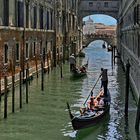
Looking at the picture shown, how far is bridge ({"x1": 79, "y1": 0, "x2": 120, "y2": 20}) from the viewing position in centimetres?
5962

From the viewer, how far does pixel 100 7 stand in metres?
59.9

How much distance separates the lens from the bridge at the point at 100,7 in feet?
196

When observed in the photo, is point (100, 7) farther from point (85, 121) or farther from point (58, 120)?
Answer: point (85, 121)

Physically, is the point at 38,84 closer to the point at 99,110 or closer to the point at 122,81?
the point at 122,81

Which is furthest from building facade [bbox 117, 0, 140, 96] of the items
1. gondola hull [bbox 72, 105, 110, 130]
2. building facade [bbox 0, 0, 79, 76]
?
building facade [bbox 0, 0, 79, 76]

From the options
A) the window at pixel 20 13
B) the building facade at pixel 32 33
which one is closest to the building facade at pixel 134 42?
the building facade at pixel 32 33

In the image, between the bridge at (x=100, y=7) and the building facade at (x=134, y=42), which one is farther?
the bridge at (x=100, y=7)

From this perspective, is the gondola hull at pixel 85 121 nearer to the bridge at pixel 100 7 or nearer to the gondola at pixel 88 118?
the gondola at pixel 88 118

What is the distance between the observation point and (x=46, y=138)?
11.7 m

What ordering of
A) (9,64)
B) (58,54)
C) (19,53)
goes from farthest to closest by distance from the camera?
(58,54), (19,53), (9,64)

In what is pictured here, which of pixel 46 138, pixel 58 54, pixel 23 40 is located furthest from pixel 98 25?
pixel 46 138

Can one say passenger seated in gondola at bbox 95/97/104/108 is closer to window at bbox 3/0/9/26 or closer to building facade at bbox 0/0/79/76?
building facade at bbox 0/0/79/76

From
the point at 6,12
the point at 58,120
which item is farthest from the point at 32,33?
the point at 58,120

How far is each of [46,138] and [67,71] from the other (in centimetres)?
1793
